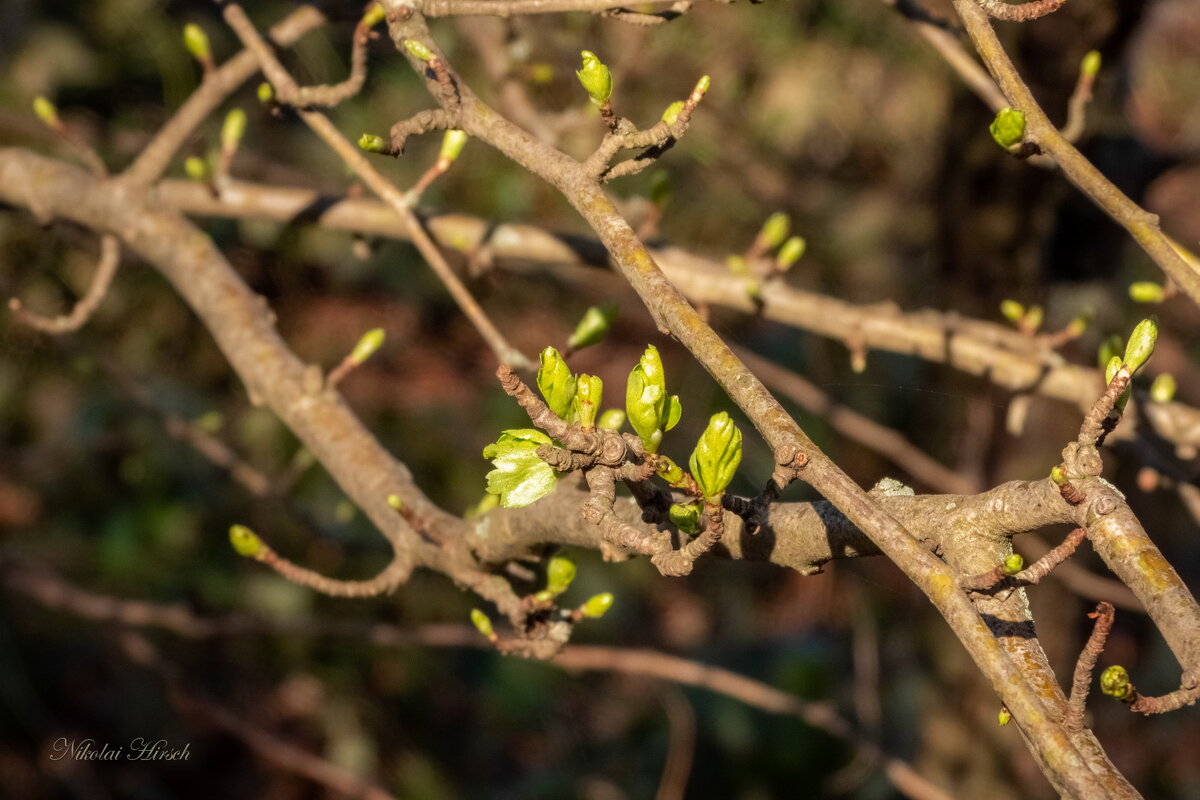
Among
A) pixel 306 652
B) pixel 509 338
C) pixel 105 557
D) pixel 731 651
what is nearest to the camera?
pixel 105 557

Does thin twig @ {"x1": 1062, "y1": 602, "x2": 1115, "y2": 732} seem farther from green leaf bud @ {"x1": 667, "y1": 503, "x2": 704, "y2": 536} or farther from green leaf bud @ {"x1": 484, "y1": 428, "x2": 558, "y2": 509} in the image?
green leaf bud @ {"x1": 484, "y1": 428, "x2": 558, "y2": 509}

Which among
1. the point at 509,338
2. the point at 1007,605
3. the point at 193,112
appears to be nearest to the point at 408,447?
the point at 509,338

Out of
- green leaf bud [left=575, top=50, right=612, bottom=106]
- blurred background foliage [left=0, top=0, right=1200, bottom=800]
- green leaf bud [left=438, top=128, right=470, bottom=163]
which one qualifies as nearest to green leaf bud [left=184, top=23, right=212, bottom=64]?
green leaf bud [left=438, top=128, right=470, bottom=163]

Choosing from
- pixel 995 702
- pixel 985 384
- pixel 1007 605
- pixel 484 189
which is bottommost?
pixel 1007 605

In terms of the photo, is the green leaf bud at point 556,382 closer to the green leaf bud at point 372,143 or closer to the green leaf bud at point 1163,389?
the green leaf bud at point 372,143

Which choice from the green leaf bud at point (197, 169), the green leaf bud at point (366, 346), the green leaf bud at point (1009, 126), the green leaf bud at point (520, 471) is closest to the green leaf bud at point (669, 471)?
the green leaf bud at point (520, 471)

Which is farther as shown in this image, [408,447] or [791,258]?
[408,447]

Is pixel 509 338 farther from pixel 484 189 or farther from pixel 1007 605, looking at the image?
pixel 1007 605
